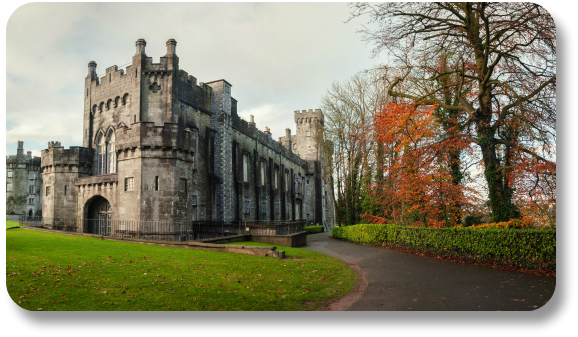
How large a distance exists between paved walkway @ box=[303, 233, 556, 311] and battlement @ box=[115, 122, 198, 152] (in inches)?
494

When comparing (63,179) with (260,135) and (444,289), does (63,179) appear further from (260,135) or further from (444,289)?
(444,289)

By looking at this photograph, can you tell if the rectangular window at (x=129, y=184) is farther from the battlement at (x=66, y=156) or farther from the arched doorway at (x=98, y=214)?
the battlement at (x=66, y=156)

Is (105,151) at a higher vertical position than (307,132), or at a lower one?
lower

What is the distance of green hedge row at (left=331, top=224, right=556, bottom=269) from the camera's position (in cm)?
998

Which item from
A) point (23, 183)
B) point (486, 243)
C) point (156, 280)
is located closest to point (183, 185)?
point (156, 280)

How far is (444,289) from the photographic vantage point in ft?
27.3

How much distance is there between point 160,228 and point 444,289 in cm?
1480

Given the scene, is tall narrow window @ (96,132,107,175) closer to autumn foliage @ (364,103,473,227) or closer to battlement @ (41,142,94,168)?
battlement @ (41,142,94,168)

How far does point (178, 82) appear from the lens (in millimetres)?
23891

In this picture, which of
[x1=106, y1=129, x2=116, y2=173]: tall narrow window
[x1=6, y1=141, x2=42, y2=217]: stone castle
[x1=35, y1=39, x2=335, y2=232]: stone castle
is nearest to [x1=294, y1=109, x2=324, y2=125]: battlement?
[x1=35, y1=39, x2=335, y2=232]: stone castle

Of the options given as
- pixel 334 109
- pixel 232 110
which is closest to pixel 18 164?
pixel 232 110

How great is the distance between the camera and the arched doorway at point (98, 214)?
2163 cm

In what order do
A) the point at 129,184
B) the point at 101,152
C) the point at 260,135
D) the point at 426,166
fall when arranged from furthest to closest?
1. the point at 260,135
2. the point at 101,152
3. the point at 129,184
4. the point at 426,166

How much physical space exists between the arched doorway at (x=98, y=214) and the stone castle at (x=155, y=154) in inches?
2.6
